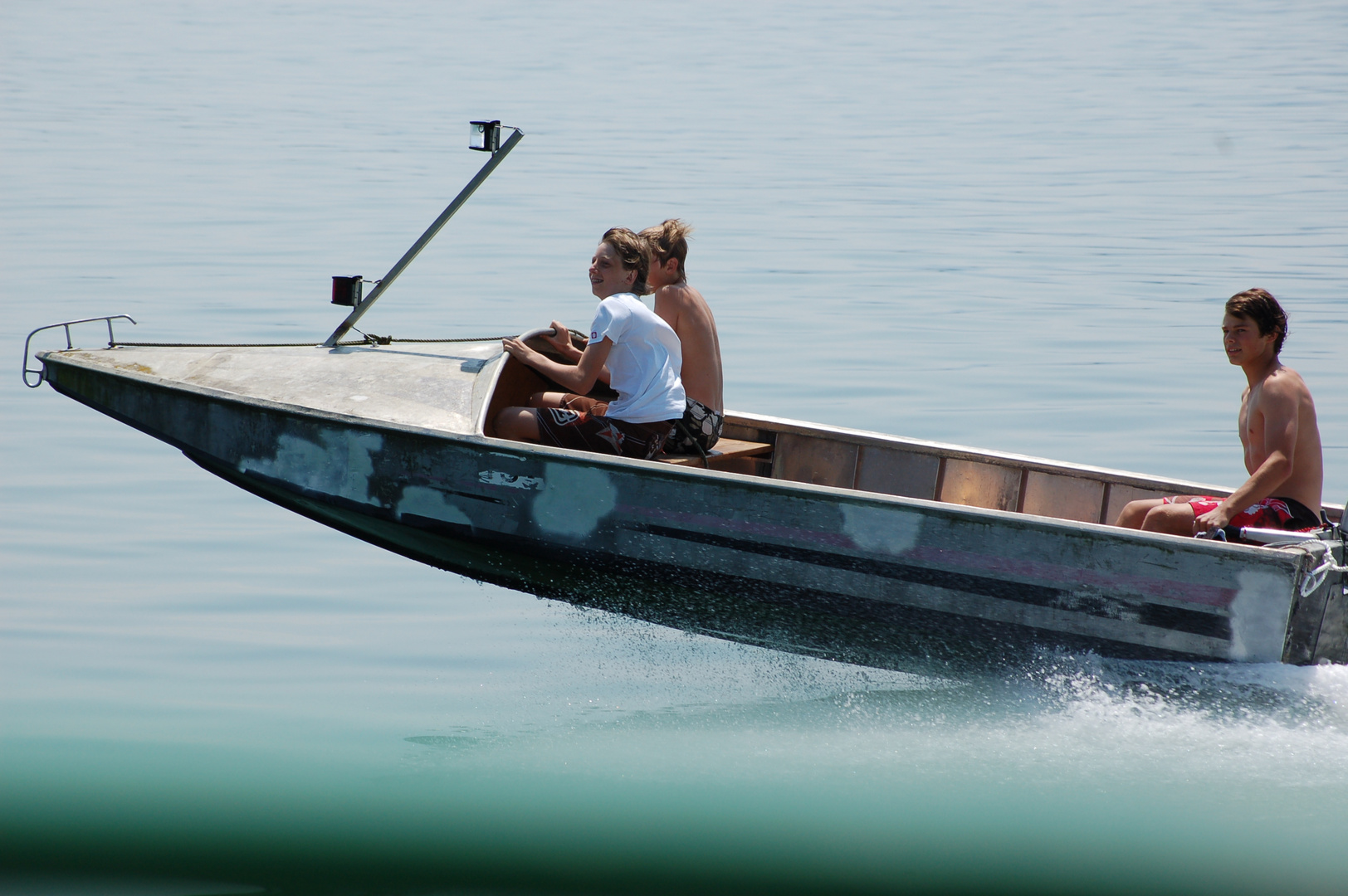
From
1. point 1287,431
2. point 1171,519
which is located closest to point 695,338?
point 1171,519

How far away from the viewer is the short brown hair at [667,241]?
5984 mm

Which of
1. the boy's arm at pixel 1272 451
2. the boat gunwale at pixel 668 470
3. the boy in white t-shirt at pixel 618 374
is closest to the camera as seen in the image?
the boat gunwale at pixel 668 470

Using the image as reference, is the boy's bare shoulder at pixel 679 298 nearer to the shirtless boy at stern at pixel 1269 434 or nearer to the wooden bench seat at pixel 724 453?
the wooden bench seat at pixel 724 453

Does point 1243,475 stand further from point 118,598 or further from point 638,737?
point 118,598

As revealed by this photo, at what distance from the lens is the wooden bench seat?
19.6 ft

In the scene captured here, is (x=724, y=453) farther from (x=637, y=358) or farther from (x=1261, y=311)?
(x=1261, y=311)

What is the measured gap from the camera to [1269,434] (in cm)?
508

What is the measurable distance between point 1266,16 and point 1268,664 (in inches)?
2271

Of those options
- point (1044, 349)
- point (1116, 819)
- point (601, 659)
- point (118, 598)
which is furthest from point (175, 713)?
point (1044, 349)

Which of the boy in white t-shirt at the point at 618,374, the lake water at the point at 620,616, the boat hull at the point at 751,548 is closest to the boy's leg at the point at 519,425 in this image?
the boy in white t-shirt at the point at 618,374

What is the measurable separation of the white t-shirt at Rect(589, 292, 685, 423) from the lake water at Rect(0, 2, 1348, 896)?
99 centimetres

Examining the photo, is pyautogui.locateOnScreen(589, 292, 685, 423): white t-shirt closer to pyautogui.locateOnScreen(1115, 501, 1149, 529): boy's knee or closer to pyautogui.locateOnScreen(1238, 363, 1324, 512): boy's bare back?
pyautogui.locateOnScreen(1115, 501, 1149, 529): boy's knee

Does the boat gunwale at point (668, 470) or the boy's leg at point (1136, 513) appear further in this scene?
the boy's leg at point (1136, 513)

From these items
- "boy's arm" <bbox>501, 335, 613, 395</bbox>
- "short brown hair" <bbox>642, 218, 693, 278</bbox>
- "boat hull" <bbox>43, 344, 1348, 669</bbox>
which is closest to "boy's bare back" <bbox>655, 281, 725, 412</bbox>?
"short brown hair" <bbox>642, 218, 693, 278</bbox>
